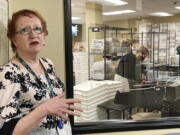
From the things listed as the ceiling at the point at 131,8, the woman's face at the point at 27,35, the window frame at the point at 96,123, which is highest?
the ceiling at the point at 131,8

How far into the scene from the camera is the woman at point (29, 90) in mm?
984

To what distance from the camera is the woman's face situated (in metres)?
1.13

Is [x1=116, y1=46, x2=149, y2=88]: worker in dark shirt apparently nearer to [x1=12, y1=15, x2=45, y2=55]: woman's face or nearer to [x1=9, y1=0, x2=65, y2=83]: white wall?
[x1=9, y1=0, x2=65, y2=83]: white wall

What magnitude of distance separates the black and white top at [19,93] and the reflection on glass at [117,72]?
0.80 m

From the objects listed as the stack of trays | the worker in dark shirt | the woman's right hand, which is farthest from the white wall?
the woman's right hand

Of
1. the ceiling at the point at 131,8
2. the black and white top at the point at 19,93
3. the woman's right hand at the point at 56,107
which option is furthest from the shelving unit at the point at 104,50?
the woman's right hand at the point at 56,107

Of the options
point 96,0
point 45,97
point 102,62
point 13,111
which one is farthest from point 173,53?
point 13,111

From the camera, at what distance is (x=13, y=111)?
1.00m

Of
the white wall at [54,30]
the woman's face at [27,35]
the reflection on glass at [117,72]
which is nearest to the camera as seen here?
the woman's face at [27,35]

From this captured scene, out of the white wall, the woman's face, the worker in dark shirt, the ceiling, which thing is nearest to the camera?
the woman's face

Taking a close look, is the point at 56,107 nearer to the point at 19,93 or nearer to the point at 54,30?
the point at 19,93

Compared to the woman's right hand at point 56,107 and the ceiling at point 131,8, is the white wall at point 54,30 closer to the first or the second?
the ceiling at point 131,8

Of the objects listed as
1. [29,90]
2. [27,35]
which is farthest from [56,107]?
[27,35]

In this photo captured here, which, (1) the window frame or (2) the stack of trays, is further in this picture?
(2) the stack of trays
